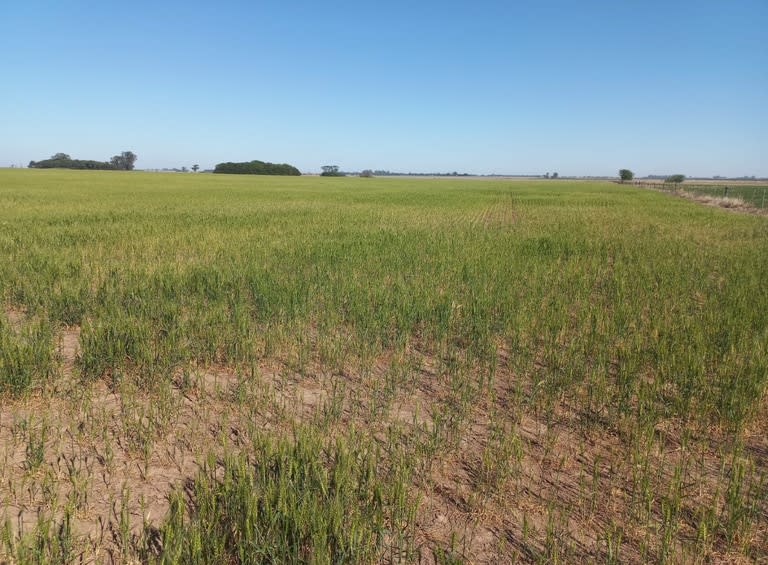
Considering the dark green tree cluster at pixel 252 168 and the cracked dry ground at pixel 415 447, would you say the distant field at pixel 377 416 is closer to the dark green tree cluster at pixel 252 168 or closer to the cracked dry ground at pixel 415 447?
the cracked dry ground at pixel 415 447

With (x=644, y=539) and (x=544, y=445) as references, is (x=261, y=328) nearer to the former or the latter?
(x=544, y=445)

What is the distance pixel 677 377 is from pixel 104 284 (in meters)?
7.24

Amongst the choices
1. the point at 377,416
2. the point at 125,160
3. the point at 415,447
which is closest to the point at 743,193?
the point at 377,416

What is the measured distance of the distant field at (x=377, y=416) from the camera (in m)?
2.47

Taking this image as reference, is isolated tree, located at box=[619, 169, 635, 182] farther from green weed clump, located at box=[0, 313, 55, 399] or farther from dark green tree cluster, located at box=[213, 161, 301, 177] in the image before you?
green weed clump, located at box=[0, 313, 55, 399]

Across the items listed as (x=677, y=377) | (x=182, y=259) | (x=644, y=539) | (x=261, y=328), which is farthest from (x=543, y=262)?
(x=644, y=539)

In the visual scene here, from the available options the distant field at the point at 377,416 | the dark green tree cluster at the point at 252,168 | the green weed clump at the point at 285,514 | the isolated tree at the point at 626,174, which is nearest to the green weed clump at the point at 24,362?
the distant field at the point at 377,416

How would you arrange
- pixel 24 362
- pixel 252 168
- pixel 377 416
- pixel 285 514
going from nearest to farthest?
pixel 285 514 → pixel 377 416 → pixel 24 362 → pixel 252 168

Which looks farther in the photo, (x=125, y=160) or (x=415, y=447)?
(x=125, y=160)

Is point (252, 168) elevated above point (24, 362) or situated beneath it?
elevated above

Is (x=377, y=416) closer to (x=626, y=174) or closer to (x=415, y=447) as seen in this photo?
(x=415, y=447)

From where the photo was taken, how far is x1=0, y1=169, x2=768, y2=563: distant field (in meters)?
2.47

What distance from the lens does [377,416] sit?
386 centimetres

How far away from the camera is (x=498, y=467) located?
3121 millimetres
